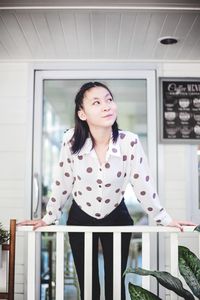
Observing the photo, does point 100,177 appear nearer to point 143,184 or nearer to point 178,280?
point 143,184

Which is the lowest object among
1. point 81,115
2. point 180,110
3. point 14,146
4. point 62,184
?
point 62,184

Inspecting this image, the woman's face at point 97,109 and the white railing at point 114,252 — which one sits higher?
the woman's face at point 97,109

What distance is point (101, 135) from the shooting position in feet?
10.2

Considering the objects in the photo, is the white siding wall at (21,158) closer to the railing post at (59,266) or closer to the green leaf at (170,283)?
the railing post at (59,266)

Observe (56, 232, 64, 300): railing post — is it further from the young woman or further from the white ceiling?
the white ceiling

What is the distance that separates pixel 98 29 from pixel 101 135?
78 centimetres

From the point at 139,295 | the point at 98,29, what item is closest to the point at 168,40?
the point at 98,29

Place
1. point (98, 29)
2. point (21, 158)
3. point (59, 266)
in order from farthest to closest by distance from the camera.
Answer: point (21, 158)
point (98, 29)
point (59, 266)

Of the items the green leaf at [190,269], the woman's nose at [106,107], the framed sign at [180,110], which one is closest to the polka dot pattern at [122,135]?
the woman's nose at [106,107]

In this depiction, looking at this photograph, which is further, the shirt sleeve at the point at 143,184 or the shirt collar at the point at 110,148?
the shirt collar at the point at 110,148

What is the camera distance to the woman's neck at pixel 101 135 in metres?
3.09

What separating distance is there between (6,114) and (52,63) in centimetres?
59

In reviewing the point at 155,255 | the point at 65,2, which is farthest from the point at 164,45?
the point at 155,255

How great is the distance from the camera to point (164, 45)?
3.16 metres
